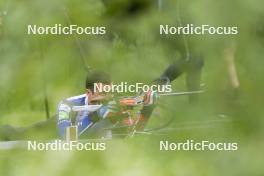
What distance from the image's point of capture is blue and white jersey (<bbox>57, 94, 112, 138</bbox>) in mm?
1000

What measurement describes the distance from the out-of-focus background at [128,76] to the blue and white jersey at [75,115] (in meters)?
0.01

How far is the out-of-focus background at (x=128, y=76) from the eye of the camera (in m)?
0.98

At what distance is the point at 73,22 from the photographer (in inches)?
39.2

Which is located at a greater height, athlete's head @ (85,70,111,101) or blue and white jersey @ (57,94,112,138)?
athlete's head @ (85,70,111,101)

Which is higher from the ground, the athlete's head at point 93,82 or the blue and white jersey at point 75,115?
the athlete's head at point 93,82

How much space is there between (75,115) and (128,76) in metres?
0.11

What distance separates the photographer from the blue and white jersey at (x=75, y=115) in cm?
100

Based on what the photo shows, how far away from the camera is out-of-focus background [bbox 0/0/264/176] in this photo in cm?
98

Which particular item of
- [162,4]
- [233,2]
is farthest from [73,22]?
[233,2]

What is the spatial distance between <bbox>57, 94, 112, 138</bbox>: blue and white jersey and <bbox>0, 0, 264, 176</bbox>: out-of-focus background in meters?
0.01

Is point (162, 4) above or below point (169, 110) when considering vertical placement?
above

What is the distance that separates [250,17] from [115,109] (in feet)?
0.90

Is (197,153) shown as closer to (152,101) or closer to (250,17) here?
(152,101)

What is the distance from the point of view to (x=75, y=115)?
1.00m
